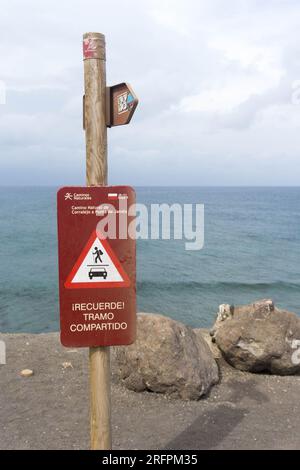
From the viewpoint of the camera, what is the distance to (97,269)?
3836 millimetres

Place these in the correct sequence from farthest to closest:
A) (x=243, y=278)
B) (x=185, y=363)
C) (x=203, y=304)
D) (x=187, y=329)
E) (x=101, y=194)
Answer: (x=243, y=278)
(x=203, y=304)
(x=187, y=329)
(x=185, y=363)
(x=101, y=194)

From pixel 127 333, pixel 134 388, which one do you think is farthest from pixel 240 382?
pixel 127 333

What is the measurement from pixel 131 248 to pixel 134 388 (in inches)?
163


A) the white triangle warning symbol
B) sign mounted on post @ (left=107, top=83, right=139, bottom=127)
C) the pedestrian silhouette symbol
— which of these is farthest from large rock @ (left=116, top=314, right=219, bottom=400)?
sign mounted on post @ (left=107, top=83, right=139, bottom=127)

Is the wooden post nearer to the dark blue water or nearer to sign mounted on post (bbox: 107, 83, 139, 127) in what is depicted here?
sign mounted on post (bbox: 107, 83, 139, 127)

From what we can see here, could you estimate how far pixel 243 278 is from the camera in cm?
→ 3106

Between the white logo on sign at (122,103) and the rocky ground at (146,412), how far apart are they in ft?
13.0

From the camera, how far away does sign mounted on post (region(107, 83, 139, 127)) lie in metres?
3.63

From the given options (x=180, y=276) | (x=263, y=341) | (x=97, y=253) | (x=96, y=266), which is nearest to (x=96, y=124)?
(x=97, y=253)

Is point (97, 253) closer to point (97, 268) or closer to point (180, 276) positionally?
point (97, 268)

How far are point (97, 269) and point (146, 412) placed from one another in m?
3.66

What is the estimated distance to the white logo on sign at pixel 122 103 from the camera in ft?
12.1

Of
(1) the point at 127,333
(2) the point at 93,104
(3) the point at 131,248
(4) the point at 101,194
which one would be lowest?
(1) the point at 127,333

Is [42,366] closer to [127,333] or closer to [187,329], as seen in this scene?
[187,329]
